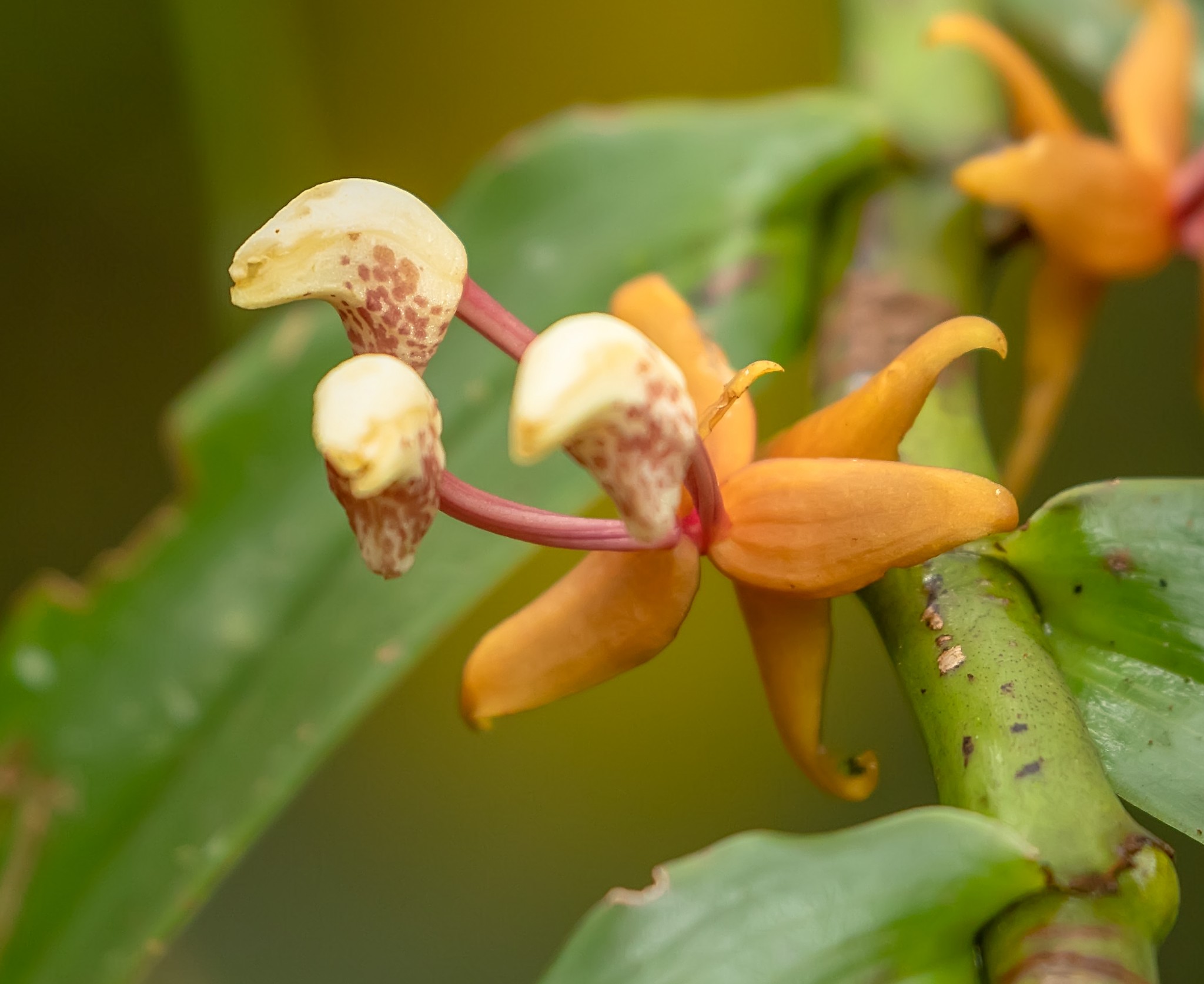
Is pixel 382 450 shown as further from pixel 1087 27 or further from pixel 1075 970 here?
pixel 1087 27

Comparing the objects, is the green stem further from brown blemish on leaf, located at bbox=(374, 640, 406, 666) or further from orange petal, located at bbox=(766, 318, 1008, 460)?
brown blemish on leaf, located at bbox=(374, 640, 406, 666)

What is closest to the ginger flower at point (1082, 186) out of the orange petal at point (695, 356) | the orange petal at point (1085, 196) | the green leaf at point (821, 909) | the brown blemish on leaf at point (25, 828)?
the orange petal at point (1085, 196)

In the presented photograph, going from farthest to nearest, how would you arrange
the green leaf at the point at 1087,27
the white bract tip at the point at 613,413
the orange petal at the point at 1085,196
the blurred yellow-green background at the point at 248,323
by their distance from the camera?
the blurred yellow-green background at the point at 248,323 → the green leaf at the point at 1087,27 → the orange petal at the point at 1085,196 → the white bract tip at the point at 613,413

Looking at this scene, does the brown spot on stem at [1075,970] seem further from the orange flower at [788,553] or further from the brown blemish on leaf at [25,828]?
the brown blemish on leaf at [25,828]

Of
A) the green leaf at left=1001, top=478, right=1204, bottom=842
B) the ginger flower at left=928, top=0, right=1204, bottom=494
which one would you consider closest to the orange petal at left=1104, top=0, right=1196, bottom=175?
the ginger flower at left=928, top=0, right=1204, bottom=494

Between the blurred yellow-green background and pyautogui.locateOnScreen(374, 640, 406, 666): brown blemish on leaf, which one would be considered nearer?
pyautogui.locateOnScreen(374, 640, 406, 666): brown blemish on leaf

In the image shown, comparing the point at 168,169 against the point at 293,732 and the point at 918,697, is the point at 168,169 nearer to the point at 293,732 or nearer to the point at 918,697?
the point at 293,732

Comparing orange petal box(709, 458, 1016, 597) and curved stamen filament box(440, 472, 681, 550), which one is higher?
curved stamen filament box(440, 472, 681, 550)

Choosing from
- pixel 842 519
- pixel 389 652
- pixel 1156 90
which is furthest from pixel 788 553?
pixel 1156 90
